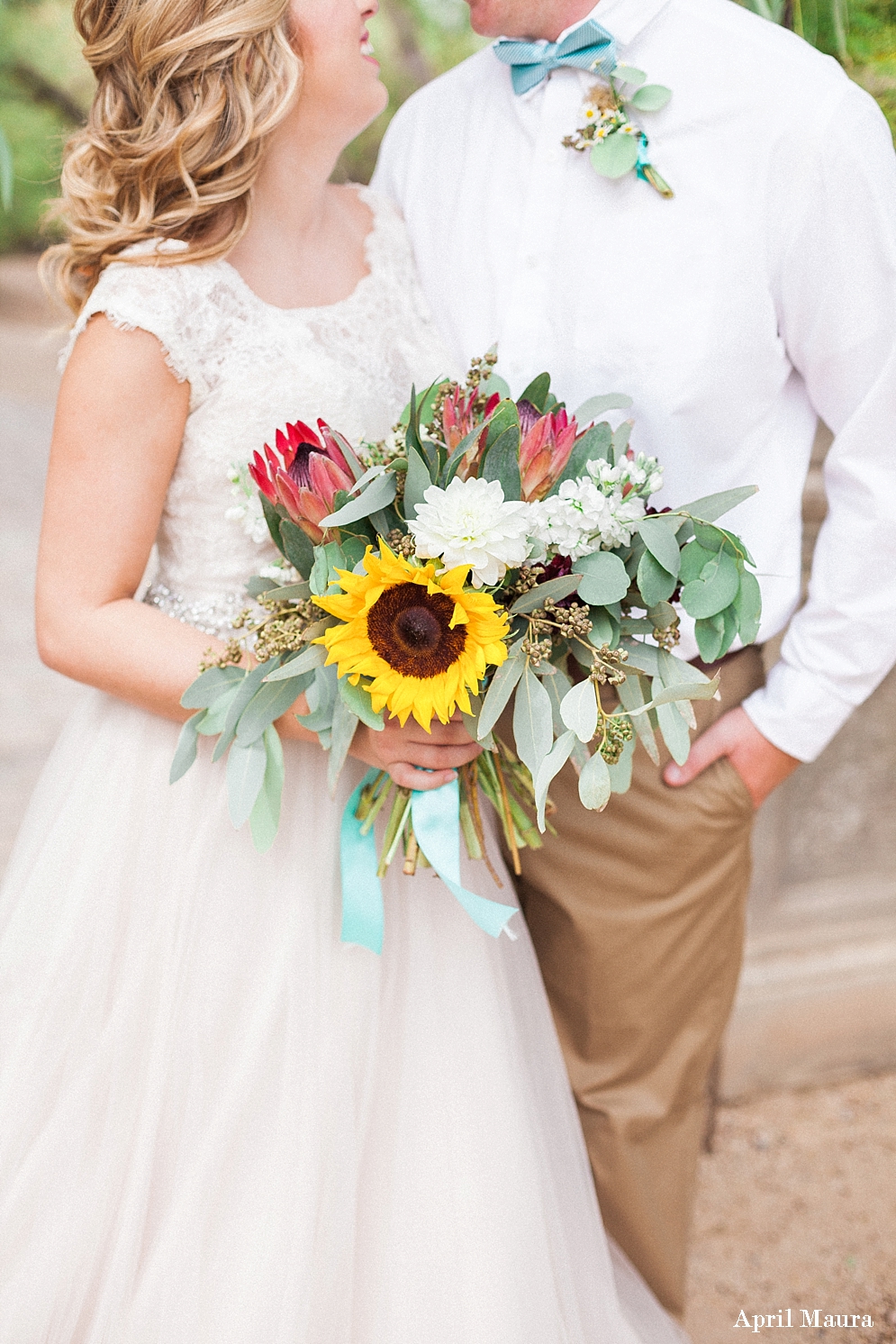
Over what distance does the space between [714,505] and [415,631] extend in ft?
1.13

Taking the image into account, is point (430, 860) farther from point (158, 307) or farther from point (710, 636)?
point (158, 307)

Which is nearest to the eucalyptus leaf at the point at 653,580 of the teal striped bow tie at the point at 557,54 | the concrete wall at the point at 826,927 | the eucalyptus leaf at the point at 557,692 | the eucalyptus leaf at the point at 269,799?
the eucalyptus leaf at the point at 557,692

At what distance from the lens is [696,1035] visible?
1.75 meters

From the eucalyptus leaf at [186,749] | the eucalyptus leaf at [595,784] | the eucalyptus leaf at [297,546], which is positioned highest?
the eucalyptus leaf at [297,546]

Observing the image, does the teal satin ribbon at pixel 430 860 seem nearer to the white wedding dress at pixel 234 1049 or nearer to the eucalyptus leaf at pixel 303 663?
the white wedding dress at pixel 234 1049

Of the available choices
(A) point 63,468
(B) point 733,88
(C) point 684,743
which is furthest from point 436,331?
(C) point 684,743

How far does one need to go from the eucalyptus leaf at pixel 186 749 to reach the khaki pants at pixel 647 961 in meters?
0.57

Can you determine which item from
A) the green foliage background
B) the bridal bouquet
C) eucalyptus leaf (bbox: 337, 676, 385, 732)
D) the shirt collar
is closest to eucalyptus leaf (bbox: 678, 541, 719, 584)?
the bridal bouquet

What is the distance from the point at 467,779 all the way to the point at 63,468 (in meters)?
0.59

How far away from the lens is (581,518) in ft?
3.40

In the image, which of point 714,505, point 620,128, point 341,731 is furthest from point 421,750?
point 620,128

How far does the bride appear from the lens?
1210 mm

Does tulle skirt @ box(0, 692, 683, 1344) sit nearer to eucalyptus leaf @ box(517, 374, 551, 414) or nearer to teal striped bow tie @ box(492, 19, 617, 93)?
eucalyptus leaf @ box(517, 374, 551, 414)

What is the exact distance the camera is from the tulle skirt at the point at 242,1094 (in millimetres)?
1204
